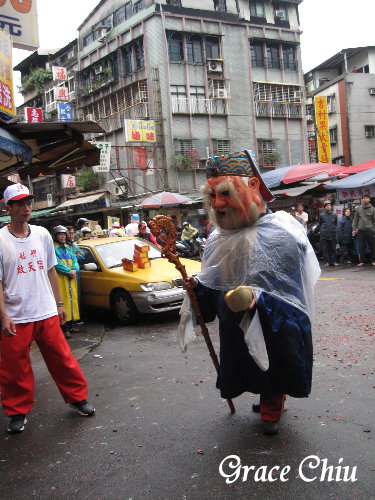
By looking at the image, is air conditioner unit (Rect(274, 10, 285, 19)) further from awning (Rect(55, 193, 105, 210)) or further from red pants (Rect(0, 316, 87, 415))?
red pants (Rect(0, 316, 87, 415))

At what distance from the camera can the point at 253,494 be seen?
9.07 ft

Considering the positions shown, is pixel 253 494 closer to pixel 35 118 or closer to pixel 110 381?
pixel 110 381

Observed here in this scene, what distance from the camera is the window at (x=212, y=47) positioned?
98.4 ft

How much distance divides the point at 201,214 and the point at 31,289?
905 inches

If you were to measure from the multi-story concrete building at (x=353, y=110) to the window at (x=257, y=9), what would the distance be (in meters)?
7.24

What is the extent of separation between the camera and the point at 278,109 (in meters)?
31.9

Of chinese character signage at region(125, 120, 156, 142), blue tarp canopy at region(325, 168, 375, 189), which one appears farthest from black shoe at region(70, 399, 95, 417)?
chinese character signage at region(125, 120, 156, 142)

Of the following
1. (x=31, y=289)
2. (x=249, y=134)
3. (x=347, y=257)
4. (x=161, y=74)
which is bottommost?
(x=347, y=257)

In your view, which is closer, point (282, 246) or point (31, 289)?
point (282, 246)

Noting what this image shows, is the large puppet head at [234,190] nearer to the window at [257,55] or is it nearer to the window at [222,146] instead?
the window at [222,146]

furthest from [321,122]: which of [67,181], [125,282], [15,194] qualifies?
[15,194]

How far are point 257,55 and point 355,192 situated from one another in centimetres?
1890

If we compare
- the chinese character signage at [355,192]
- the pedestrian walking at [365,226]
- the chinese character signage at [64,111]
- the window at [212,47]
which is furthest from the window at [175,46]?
the pedestrian walking at [365,226]

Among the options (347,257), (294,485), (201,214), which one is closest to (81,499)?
(294,485)
